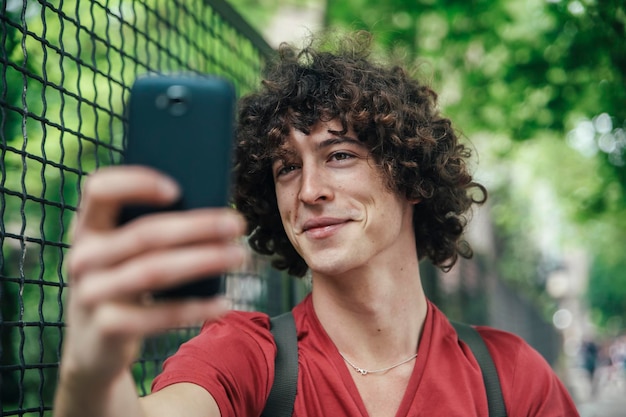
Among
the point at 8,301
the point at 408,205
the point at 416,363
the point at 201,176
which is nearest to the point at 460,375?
the point at 416,363

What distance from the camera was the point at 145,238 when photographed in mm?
1086

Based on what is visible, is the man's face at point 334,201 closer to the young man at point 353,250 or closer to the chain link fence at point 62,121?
the young man at point 353,250

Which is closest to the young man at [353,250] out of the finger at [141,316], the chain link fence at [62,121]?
the chain link fence at [62,121]

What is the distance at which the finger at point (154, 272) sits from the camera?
42.6 inches

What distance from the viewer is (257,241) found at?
3.58m

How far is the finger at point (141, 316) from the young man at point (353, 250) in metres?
0.79

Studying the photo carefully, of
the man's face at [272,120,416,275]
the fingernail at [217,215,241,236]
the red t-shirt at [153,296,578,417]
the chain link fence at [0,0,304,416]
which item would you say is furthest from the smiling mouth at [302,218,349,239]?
the fingernail at [217,215,241,236]

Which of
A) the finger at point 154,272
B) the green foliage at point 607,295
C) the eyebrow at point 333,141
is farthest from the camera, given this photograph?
the green foliage at point 607,295

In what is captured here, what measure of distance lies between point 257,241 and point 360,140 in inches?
35.8

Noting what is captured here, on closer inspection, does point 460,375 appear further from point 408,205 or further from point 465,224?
point 465,224

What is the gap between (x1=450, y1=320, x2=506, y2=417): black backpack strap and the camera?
270 centimetres

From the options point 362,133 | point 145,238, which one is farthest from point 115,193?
point 362,133

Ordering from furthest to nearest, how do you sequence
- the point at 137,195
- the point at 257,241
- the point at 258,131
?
the point at 257,241, the point at 258,131, the point at 137,195

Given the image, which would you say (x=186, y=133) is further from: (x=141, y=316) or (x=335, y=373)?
(x=335, y=373)
